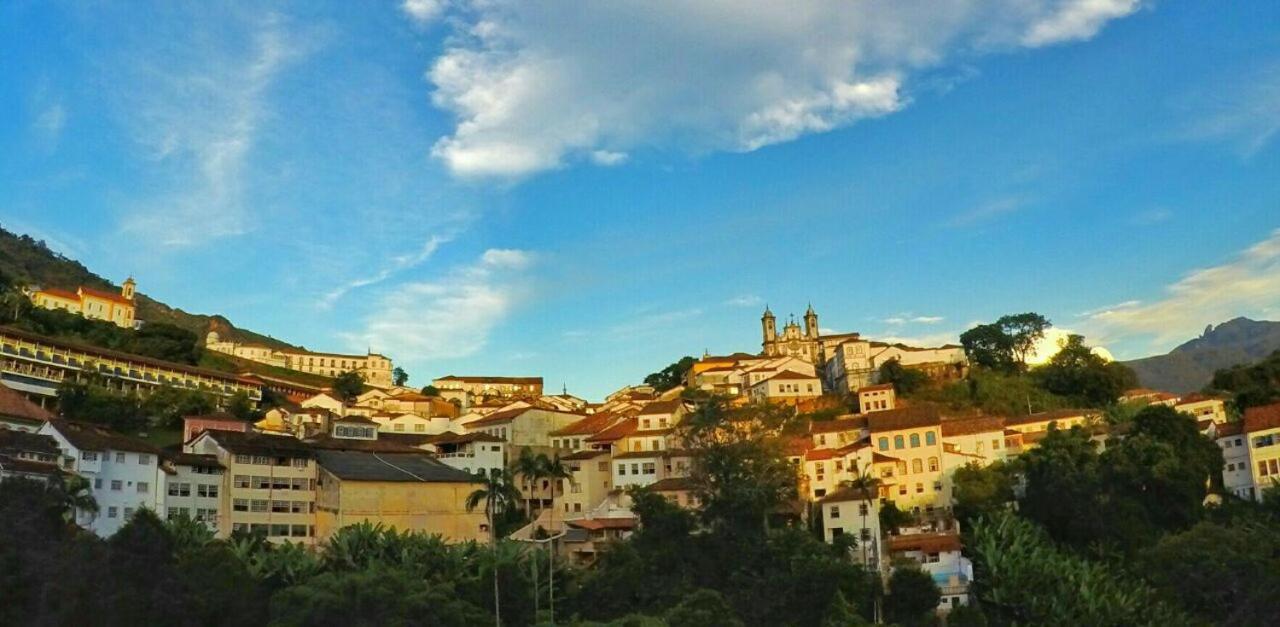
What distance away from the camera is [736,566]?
47375 mm

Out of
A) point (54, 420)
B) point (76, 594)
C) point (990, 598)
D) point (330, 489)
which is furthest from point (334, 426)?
point (990, 598)

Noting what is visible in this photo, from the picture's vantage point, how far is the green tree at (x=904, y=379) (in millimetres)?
83500

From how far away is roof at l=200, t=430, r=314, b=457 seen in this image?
5553 cm

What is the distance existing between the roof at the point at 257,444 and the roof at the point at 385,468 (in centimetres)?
130

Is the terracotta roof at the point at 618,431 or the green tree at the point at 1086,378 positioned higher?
the green tree at the point at 1086,378

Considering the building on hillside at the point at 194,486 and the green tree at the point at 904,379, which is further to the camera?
the green tree at the point at 904,379

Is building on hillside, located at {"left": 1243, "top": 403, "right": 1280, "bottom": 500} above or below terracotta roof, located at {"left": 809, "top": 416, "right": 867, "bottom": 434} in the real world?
below

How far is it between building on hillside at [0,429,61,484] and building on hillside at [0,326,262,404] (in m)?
23.2

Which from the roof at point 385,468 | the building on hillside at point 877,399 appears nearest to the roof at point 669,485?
the roof at point 385,468

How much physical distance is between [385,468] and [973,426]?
36052mm

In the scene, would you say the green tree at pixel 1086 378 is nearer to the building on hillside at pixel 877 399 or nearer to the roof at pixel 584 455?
the building on hillside at pixel 877 399

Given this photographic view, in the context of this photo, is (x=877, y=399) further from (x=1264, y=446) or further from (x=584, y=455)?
(x=1264, y=446)

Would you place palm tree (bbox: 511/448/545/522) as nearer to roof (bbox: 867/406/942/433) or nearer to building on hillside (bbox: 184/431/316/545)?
building on hillside (bbox: 184/431/316/545)

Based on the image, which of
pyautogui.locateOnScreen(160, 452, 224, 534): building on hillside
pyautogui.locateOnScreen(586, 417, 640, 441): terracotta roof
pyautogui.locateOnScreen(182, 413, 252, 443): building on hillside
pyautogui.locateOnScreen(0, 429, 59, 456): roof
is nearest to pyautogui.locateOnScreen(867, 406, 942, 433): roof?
pyautogui.locateOnScreen(586, 417, 640, 441): terracotta roof
